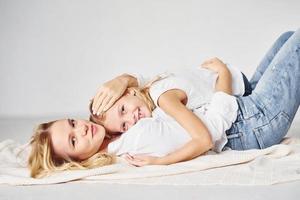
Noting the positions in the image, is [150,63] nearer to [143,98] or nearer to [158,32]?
[158,32]

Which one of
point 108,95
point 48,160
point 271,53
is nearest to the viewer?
point 48,160

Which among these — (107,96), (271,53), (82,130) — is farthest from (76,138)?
(271,53)

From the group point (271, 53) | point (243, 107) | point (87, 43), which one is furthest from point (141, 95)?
point (87, 43)

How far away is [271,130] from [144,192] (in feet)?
2.20

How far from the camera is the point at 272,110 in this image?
97.5 inches

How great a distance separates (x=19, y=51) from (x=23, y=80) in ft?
0.69

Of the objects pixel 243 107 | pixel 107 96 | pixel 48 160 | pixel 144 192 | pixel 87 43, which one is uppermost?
pixel 87 43

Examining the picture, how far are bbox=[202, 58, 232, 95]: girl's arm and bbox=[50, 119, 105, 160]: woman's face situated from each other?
0.55 m

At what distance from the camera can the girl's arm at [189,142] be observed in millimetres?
2291

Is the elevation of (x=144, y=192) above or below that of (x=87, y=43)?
below

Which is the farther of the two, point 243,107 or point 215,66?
point 215,66

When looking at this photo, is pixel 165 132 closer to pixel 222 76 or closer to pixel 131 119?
pixel 131 119

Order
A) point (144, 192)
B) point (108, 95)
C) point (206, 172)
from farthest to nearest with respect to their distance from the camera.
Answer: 1. point (108, 95)
2. point (206, 172)
3. point (144, 192)

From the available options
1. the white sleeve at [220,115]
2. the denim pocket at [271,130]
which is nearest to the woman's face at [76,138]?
the white sleeve at [220,115]
